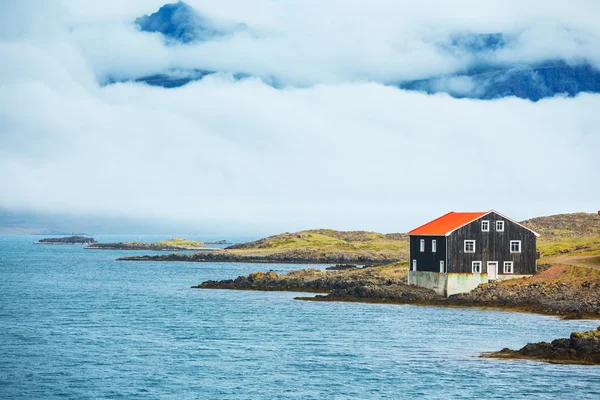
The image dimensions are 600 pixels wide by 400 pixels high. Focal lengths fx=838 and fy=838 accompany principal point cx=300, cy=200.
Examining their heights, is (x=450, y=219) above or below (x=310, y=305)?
above

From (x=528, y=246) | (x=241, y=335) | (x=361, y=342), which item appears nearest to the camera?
(x=361, y=342)

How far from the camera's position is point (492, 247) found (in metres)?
76.1

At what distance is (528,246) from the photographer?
76812 millimetres

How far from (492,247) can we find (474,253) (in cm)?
191

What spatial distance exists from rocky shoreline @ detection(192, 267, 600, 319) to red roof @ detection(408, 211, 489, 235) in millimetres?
5418

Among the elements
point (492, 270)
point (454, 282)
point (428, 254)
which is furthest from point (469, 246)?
point (428, 254)

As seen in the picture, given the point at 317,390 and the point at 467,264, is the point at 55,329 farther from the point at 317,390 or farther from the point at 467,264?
the point at 467,264

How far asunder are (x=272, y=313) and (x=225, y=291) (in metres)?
23.7

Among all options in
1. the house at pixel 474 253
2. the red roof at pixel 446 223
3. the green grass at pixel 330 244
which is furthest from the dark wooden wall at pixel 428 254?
the green grass at pixel 330 244

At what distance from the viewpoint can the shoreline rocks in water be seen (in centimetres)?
4322

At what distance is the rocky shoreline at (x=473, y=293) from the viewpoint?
2611 inches

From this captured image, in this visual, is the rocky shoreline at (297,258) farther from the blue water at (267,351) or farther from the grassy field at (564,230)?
the blue water at (267,351)

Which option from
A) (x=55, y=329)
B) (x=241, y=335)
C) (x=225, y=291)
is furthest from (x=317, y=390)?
(x=225, y=291)

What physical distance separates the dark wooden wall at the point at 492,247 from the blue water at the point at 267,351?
637 cm
